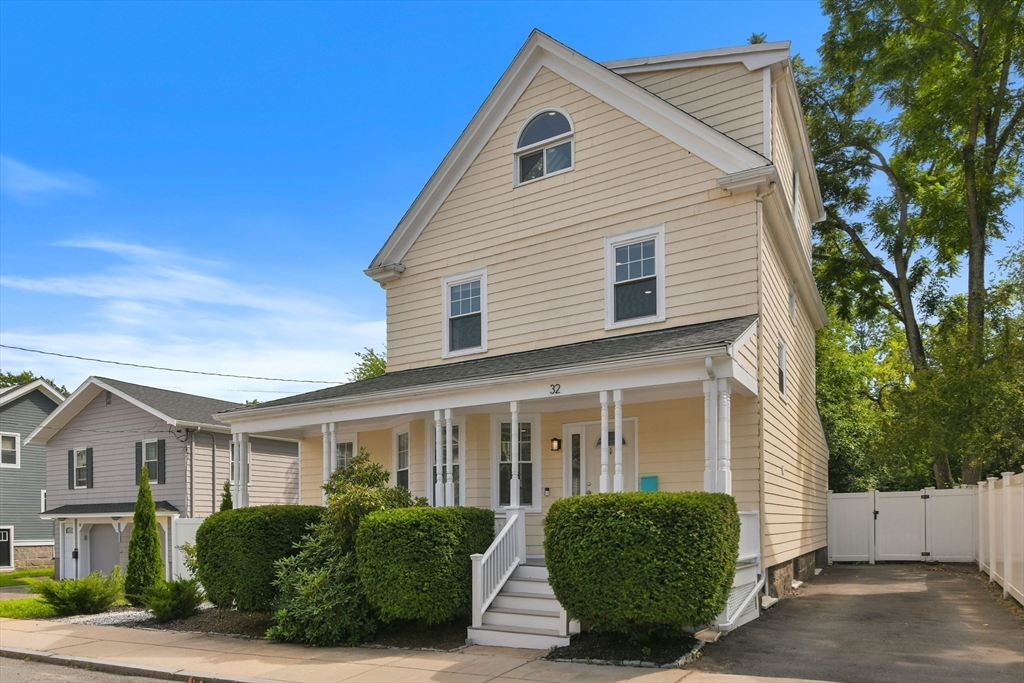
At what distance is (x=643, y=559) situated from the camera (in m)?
9.16

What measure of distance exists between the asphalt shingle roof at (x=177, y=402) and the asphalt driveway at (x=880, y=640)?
54.8 ft

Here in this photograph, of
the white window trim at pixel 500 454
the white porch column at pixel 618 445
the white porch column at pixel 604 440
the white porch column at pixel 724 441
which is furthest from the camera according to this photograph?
the white window trim at pixel 500 454

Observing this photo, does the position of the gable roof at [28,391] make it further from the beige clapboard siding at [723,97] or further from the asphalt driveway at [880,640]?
the asphalt driveway at [880,640]

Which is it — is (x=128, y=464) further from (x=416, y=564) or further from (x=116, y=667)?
(x=416, y=564)

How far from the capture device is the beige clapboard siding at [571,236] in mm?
13133

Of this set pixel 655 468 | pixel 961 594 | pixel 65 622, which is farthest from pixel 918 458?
pixel 65 622

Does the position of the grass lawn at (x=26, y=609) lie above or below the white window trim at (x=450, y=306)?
below

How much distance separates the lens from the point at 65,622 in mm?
15172

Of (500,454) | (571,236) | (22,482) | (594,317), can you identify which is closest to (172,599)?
(500,454)

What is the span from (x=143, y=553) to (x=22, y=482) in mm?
18536

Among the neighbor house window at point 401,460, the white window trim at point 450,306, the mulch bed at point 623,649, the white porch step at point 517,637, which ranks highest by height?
the white window trim at point 450,306

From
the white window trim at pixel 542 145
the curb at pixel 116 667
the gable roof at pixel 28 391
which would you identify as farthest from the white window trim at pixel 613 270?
the gable roof at pixel 28 391

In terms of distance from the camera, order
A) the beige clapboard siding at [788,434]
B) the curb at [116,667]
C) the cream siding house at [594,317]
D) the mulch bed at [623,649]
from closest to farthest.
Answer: the mulch bed at [623,649], the curb at [116,667], the cream siding house at [594,317], the beige clapboard siding at [788,434]

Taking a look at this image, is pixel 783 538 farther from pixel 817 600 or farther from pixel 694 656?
pixel 694 656
